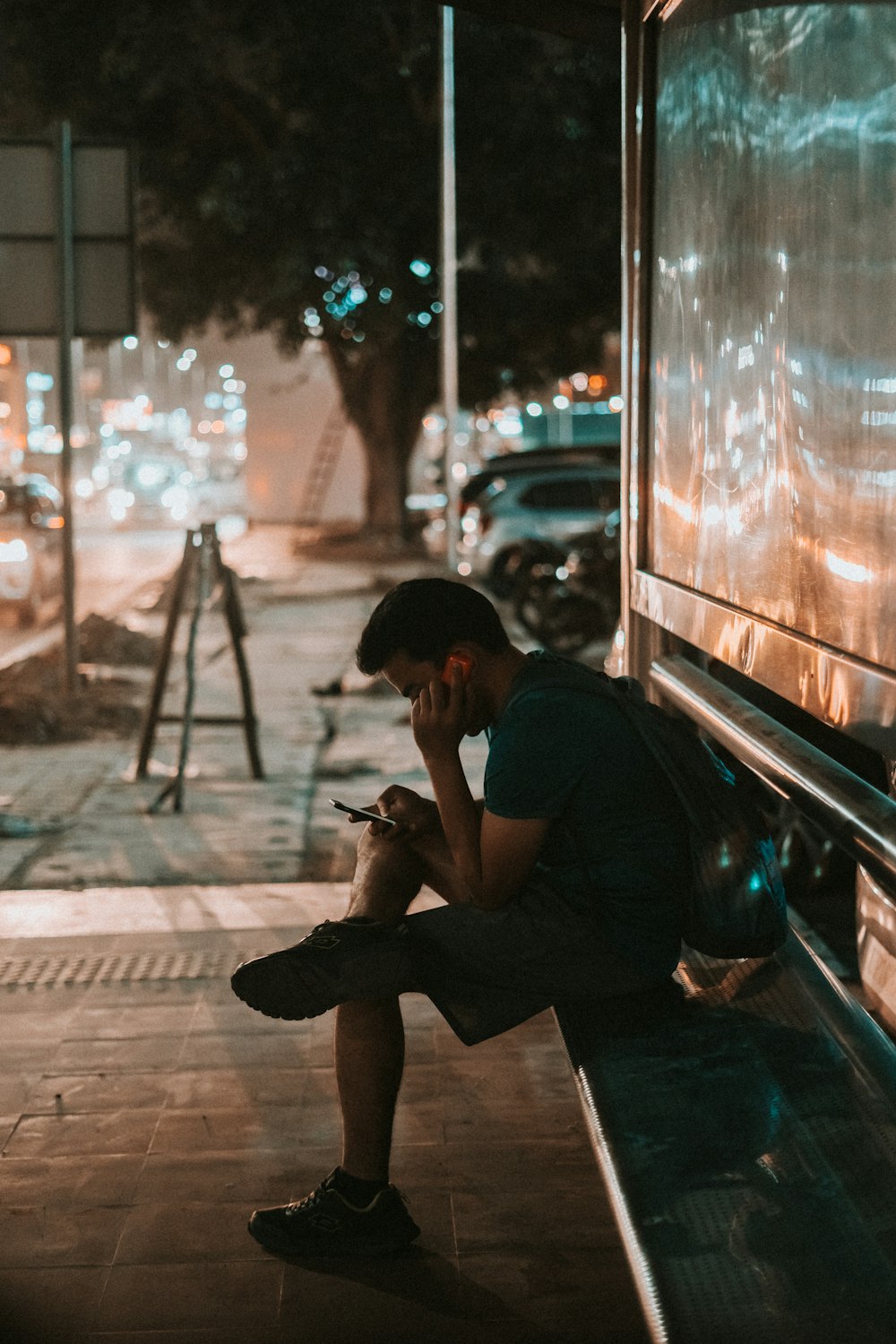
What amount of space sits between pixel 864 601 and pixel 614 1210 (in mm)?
1155

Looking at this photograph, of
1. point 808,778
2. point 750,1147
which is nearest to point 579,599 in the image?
point 808,778

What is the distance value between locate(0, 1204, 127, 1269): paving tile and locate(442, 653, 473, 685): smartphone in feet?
4.77

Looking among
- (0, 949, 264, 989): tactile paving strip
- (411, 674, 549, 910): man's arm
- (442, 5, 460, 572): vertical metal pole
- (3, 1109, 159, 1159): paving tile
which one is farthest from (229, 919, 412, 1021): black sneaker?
(442, 5, 460, 572): vertical metal pole

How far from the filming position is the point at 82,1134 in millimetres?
3930

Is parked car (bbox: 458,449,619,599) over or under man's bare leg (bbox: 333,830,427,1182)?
over

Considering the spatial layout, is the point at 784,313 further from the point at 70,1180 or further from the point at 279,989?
the point at 70,1180

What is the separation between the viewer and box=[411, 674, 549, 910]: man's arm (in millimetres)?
3221

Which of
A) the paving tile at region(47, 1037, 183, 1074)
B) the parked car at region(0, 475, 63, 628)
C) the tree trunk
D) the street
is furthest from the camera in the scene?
the tree trunk

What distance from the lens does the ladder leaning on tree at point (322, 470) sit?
1569 inches

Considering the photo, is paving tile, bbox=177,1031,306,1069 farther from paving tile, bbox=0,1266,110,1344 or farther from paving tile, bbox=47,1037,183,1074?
paving tile, bbox=0,1266,110,1344

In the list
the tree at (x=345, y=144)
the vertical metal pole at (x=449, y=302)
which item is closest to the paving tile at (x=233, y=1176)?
the vertical metal pole at (x=449, y=302)

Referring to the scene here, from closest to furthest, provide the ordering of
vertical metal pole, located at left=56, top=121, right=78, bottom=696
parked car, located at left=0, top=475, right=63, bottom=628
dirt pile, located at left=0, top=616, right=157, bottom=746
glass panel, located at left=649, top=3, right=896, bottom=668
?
1. glass panel, located at left=649, top=3, right=896, bottom=668
2. dirt pile, located at left=0, top=616, right=157, bottom=746
3. vertical metal pole, located at left=56, top=121, right=78, bottom=696
4. parked car, located at left=0, top=475, right=63, bottom=628

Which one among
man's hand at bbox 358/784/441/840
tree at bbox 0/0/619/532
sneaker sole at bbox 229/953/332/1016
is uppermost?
tree at bbox 0/0/619/532

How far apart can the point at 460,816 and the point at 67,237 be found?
26.0 ft
